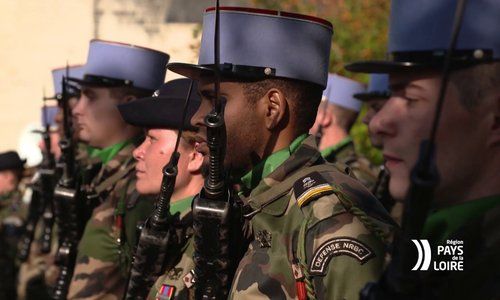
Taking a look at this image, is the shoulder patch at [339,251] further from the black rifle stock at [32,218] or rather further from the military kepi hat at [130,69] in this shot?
the black rifle stock at [32,218]

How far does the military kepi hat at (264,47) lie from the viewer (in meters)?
3.11

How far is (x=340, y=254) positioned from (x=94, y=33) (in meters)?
12.1

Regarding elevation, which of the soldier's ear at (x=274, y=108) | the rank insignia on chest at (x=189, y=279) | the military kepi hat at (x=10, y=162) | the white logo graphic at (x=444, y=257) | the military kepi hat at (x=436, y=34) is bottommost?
the military kepi hat at (x=10, y=162)

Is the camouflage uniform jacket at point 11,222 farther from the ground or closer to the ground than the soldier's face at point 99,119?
closer to the ground

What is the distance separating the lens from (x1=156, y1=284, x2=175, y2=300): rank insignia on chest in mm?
3416

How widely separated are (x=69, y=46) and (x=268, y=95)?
42.3 feet

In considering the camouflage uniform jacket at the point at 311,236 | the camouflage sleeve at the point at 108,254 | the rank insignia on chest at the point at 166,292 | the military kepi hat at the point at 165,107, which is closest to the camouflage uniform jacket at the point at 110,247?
the camouflage sleeve at the point at 108,254

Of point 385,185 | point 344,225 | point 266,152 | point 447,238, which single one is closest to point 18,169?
point 385,185

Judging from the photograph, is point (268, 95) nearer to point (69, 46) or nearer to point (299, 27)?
point (299, 27)

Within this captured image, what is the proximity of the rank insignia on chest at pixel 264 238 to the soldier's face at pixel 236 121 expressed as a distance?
307 mm

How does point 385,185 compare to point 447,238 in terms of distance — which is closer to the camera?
point 447,238

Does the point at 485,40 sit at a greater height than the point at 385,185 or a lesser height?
greater

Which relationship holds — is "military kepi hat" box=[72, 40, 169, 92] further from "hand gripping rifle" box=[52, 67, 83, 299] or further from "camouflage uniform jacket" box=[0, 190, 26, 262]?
"camouflage uniform jacket" box=[0, 190, 26, 262]

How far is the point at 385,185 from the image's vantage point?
5.82 meters
